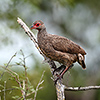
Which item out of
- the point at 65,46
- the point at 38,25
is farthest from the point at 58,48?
the point at 38,25

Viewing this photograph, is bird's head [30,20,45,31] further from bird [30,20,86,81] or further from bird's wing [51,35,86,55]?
bird's wing [51,35,86,55]

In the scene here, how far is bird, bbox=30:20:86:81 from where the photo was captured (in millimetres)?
3822

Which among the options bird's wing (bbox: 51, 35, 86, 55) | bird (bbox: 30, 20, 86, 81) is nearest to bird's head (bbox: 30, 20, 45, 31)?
bird (bbox: 30, 20, 86, 81)

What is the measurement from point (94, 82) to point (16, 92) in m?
5.35

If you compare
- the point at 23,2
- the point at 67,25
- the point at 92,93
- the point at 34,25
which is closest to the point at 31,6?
the point at 23,2

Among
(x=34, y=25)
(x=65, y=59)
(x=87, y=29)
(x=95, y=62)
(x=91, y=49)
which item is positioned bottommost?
(x=65, y=59)

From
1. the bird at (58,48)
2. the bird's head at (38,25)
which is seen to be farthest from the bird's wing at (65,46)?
the bird's head at (38,25)

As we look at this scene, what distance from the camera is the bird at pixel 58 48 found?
382 centimetres

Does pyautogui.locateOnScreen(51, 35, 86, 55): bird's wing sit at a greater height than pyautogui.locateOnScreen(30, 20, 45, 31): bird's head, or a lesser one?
lesser

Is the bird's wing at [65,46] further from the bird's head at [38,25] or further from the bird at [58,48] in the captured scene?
the bird's head at [38,25]

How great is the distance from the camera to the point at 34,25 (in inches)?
152

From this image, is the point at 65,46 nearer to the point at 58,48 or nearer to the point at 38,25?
the point at 58,48

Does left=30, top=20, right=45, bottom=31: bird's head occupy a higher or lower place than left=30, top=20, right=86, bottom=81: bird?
higher

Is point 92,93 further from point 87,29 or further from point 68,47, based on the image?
point 68,47
